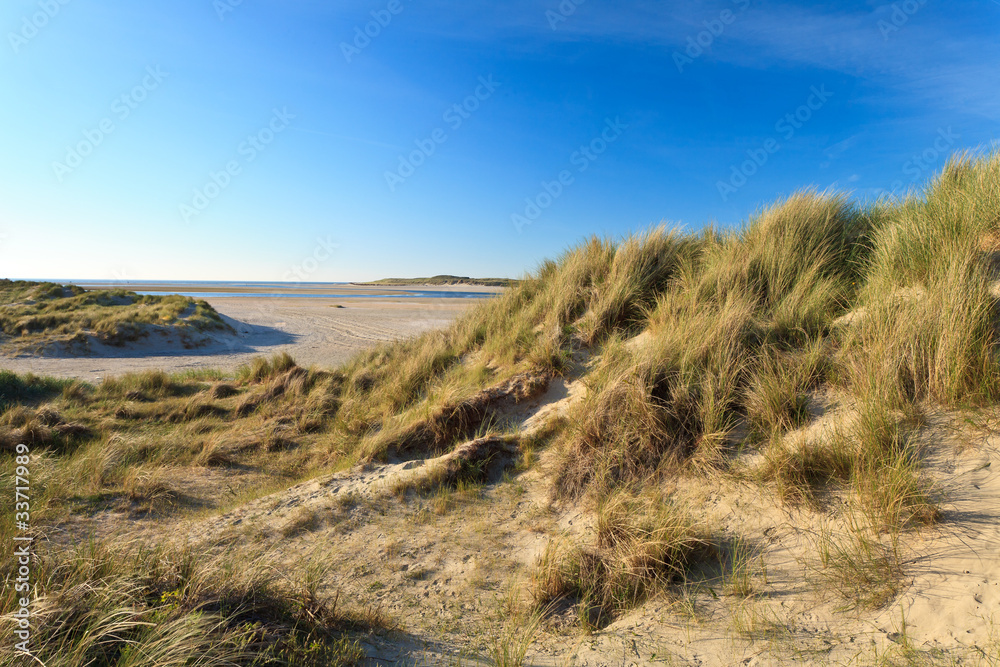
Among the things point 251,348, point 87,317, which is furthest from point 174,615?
point 87,317

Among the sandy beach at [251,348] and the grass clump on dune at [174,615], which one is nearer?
the grass clump on dune at [174,615]

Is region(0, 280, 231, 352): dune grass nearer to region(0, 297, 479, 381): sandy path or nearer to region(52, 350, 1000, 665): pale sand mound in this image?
region(0, 297, 479, 381): sandy path

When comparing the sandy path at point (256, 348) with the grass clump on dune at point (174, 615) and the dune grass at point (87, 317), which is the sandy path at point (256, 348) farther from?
the grass clump on dune at point (174, 615)

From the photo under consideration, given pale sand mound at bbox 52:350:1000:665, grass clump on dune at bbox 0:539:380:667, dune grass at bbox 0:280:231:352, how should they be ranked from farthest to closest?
dune grass at bbox 0:280:231:352
pale sand mound at bbox 52:350:1000:665
grass clump on dune at bbox 0:539:380:667

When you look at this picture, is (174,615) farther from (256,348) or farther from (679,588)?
(256,348)

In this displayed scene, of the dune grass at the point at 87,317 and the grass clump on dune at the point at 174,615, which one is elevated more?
the dune grass at the point at 87,317

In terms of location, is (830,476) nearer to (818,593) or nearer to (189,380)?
(818,593)

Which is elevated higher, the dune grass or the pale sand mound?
the dune grass

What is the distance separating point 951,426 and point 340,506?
491 centimetres

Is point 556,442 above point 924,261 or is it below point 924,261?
below

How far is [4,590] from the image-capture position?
6.97 ft

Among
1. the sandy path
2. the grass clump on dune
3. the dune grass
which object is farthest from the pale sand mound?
the dune grass

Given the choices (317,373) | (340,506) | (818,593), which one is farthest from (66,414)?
(818,593)

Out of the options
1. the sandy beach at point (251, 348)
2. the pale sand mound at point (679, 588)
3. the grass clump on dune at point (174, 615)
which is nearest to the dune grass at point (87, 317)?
the sandy beach at point (251, 348)
